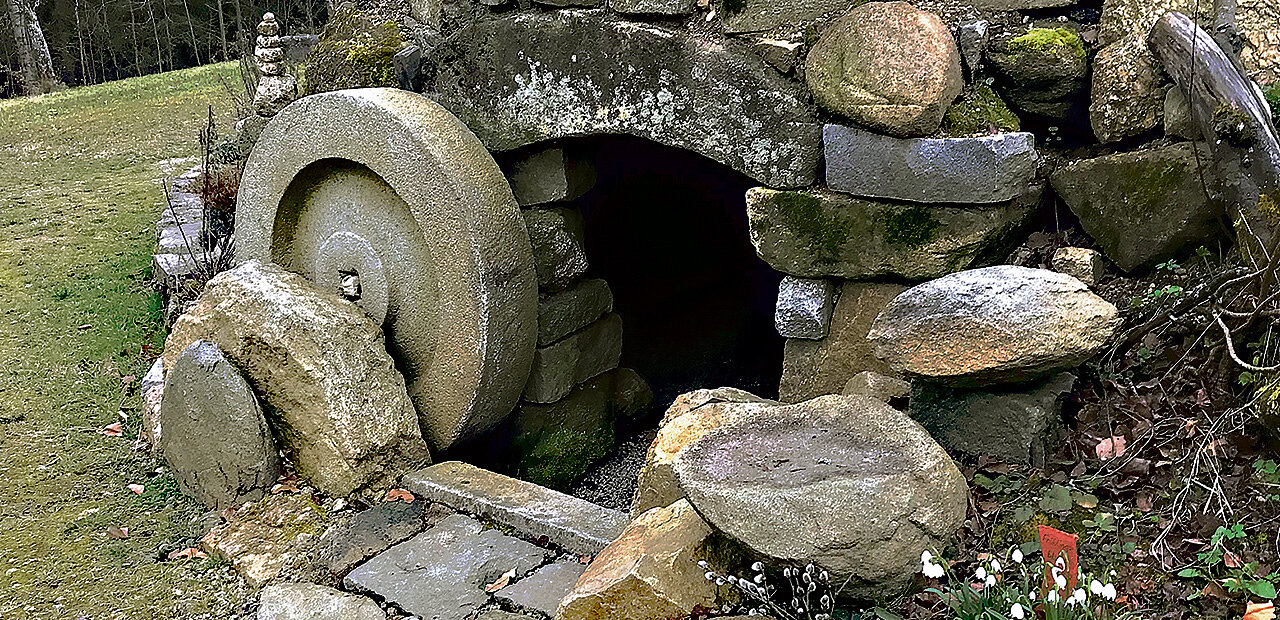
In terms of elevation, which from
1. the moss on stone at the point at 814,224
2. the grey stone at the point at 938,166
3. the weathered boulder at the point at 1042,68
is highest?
the weathered boulder at the point at 1042,68

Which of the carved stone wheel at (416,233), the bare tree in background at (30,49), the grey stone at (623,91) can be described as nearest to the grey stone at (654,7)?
the grey stone at (623,91)

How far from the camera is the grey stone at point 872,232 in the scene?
2996mm

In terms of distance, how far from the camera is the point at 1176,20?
2740 millimetres

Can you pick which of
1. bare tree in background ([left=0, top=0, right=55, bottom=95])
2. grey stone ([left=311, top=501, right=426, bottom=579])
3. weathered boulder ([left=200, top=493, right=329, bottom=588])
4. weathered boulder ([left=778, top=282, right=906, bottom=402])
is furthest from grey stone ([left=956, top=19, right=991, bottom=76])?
bare tree in background ([left=0, top=0, right=55, bottom=95])

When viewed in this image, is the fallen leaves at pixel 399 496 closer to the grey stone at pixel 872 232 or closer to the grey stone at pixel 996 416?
the grey stone at pixel 872 232

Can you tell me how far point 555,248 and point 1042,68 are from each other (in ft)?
6.36

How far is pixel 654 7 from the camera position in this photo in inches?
132

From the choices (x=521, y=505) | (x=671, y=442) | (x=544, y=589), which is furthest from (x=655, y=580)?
(x=521, y=505)

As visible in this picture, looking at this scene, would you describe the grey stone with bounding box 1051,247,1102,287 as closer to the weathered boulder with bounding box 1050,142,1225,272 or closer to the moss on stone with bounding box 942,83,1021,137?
the weathered boulder with bounding box 1050,142,1225,272

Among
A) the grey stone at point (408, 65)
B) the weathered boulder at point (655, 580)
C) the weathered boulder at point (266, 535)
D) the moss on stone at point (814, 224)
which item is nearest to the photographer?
the weathered boulder at point (655, 580)

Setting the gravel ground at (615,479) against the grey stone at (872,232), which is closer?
the grey stone at (872,232)

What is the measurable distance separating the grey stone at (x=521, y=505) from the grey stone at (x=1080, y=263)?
1563 millimetres

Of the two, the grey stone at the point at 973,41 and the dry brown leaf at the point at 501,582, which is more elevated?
the grey stone at the point at 973,41

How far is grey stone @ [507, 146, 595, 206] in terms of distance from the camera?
3.94 metres
